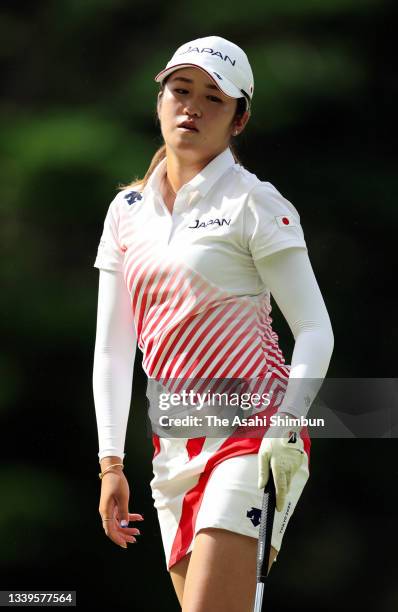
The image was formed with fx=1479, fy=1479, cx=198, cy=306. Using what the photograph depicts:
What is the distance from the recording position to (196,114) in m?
3.10

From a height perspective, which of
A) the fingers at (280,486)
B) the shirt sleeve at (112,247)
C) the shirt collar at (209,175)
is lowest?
the fingers at (280,486)

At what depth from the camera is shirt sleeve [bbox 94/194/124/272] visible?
10.3 feet

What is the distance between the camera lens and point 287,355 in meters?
5.88

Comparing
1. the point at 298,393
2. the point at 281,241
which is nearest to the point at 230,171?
the point at 281,241

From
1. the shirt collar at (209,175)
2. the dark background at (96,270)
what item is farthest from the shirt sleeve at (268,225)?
the dark background at (96,270)

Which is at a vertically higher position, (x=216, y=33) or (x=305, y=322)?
(x=216, y=33)

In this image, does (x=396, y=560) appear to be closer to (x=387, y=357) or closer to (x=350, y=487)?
(x=350, y=487)

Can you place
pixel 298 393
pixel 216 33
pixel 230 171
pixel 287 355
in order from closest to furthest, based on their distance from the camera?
1. pixel 298 393
2. pixel 230 171
3. pixel 287 355
4. pixel 216 33

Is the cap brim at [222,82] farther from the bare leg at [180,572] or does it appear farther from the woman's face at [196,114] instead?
the bare leg at [180,572]

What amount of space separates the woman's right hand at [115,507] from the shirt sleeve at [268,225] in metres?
0.55

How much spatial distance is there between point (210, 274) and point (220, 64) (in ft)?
1.51

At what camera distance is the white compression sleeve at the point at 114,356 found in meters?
3.13

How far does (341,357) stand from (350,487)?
545 millimetres

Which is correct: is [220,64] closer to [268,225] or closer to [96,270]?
[268,225]
